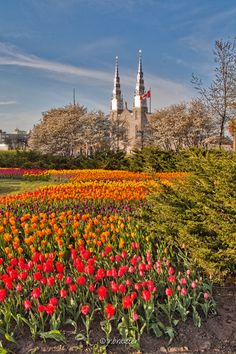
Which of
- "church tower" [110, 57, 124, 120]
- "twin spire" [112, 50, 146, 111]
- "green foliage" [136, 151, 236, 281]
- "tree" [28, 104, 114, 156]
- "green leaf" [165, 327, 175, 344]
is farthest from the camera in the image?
"church tower" [110, 57, 124, 120]

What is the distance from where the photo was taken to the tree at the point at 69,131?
3888 cm

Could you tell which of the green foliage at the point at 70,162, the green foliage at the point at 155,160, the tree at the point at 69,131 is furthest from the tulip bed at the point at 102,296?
the tree at the point at 69,131

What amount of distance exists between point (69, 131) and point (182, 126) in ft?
47.0

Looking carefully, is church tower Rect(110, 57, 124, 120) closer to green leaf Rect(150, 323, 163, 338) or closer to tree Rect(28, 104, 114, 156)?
Result: tree Rect(28, 104, 114, 156)

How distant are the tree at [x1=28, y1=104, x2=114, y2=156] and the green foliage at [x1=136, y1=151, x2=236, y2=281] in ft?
113

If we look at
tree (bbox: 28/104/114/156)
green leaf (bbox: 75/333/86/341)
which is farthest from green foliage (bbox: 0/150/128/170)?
green leaf (bbox: 75/333/86/341)

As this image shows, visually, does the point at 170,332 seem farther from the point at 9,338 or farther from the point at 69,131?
the point at 69,131

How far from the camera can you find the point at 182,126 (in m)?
42.4

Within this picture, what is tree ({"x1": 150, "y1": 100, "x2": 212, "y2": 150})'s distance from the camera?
4060cm

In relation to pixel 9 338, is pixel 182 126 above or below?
above

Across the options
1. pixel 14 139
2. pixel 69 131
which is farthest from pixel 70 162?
pixel 14 139

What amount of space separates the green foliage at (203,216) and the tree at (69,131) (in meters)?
34.4

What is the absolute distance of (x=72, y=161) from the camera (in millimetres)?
22672

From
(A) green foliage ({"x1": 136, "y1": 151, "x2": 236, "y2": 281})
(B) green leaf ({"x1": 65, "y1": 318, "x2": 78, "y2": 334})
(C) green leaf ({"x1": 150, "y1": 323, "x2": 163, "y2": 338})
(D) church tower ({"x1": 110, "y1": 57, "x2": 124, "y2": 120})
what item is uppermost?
(D) church tower ({"x1": 110, "y1": 57, "x2": 124, "y2": 120})
